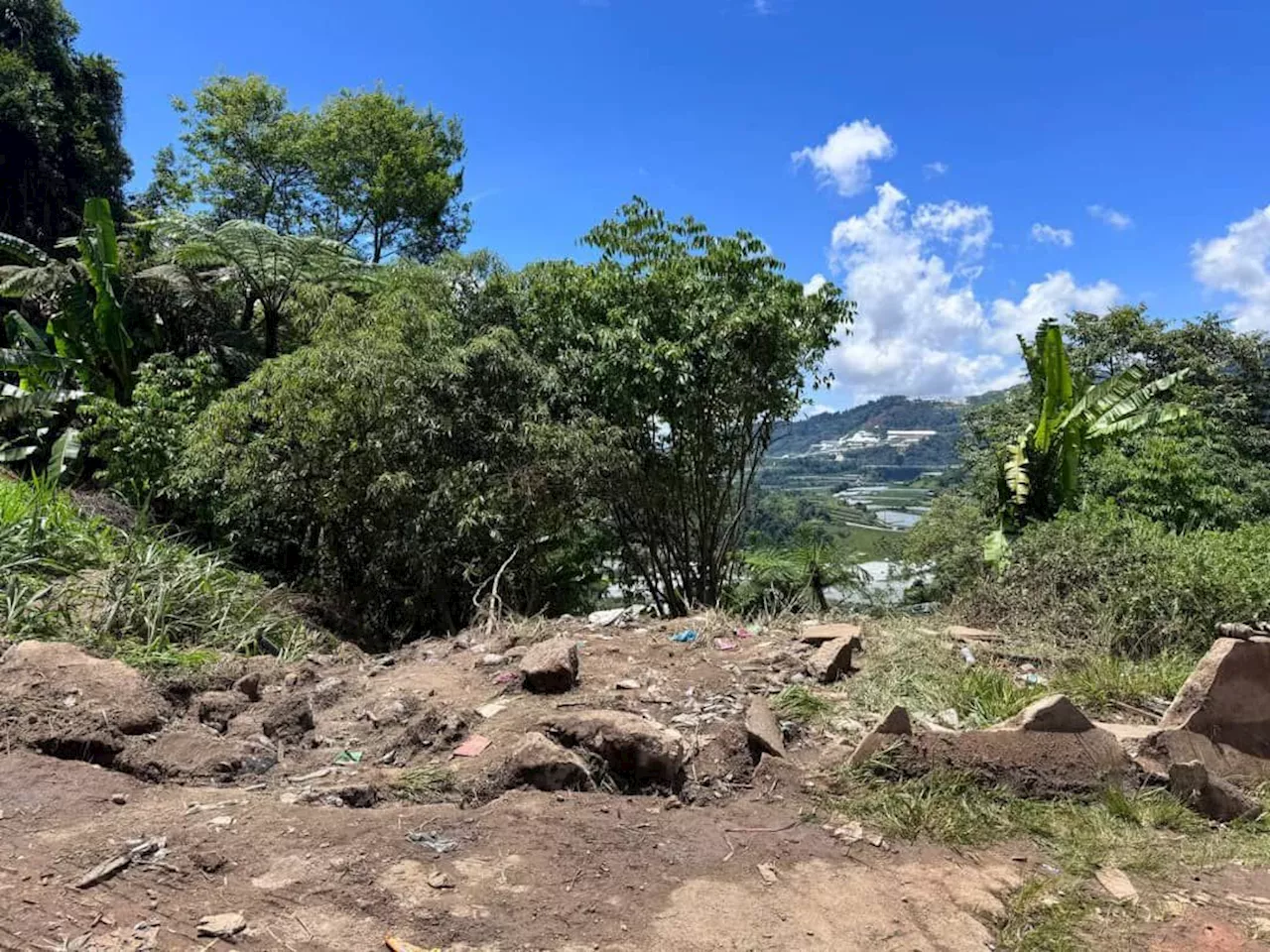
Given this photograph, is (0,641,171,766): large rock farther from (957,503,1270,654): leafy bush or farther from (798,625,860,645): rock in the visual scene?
(957,503,1270,654): leafy bush

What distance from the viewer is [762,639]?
6195 mm

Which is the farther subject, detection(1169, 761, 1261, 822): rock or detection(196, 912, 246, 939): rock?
detection(1169, 761, 1261, 822): rock

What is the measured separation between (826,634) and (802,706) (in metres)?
1.30

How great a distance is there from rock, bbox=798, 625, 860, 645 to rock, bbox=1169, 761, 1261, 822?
83.9 inches

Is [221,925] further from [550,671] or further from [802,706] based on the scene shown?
[802,706]

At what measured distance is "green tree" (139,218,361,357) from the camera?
11047 mm

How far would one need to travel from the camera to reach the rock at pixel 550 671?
192 inches

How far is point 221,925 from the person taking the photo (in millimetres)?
2418

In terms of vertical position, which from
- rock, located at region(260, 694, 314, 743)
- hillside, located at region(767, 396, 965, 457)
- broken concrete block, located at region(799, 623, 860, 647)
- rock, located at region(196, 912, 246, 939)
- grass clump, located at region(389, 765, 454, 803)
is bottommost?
grass clump, located at region(389, 765, 454, 803)

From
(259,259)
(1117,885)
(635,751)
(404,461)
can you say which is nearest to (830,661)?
(635,751)

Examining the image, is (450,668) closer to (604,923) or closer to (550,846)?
(550,846)

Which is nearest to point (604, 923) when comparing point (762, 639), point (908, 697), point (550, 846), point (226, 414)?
point (550, 846)

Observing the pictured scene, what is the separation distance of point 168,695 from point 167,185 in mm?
18960

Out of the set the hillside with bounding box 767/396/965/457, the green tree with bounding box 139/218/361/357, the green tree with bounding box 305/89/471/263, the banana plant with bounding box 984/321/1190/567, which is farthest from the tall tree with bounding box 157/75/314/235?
the hillside with bounding box 767/396/965/457
